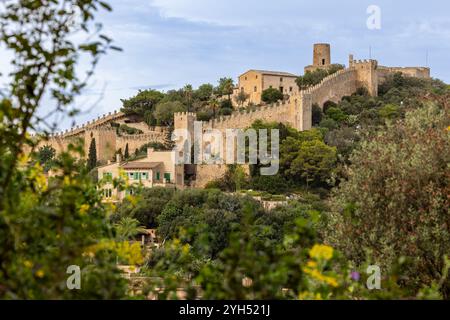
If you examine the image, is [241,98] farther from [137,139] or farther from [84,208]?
[84,208]

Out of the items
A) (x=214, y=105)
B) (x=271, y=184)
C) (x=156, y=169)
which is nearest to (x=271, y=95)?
(x=214, y=105)

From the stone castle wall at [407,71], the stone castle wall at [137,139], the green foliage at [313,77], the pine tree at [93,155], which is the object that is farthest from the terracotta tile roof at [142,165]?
the stone castle wall at [407,71]

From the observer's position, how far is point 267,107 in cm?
5150

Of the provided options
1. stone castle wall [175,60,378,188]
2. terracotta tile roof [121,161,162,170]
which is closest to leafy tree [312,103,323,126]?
stone castle wall [175,60,378,188]

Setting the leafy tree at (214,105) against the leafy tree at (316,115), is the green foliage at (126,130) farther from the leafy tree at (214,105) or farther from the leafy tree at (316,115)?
the leafy tree at (316,115)

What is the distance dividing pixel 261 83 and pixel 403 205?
5105cm

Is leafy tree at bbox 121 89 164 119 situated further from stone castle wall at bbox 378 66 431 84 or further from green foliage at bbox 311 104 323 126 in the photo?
stone castle wall at bbox 378 66 431 84

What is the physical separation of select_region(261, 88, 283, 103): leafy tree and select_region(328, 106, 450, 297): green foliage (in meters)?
47.3

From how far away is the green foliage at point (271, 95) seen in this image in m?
59.4

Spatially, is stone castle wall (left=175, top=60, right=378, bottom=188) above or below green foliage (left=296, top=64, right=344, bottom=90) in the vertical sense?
below

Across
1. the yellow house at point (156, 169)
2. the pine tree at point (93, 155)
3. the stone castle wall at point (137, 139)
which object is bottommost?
the yellow house at point (156, 169)

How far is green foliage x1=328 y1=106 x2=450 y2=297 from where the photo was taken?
10.7 meters
